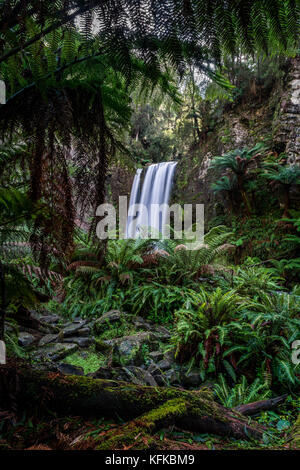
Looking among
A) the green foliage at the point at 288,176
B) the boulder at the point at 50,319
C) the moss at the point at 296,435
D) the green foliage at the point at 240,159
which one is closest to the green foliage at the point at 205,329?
the moss at the point at 296,435

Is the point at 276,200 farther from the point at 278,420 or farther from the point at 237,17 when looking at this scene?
the point at 237,17

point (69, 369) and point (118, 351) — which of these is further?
point (118, 351)

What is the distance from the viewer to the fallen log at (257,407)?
1561mm

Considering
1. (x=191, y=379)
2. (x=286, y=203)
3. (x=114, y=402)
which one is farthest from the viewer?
(x=286, y=203)

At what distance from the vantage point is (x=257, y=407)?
5.21 ft

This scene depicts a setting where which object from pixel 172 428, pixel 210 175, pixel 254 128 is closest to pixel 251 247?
pixel 210 175

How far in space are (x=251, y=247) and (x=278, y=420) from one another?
4986 millimetres

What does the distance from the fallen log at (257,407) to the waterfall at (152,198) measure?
22.1 feet

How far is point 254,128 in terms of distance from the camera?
774 centimetres

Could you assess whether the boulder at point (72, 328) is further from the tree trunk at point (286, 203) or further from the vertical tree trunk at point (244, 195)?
the vertical tree trunk at point (244, 195)

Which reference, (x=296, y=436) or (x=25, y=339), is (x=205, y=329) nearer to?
(x=296, y=436)

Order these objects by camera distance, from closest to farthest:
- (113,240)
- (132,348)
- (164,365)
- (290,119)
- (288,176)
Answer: (164,365), (132,348), (113,240), (288,176), (290,119)

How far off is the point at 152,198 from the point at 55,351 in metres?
7.04

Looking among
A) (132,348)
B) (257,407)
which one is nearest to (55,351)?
(132,348)
